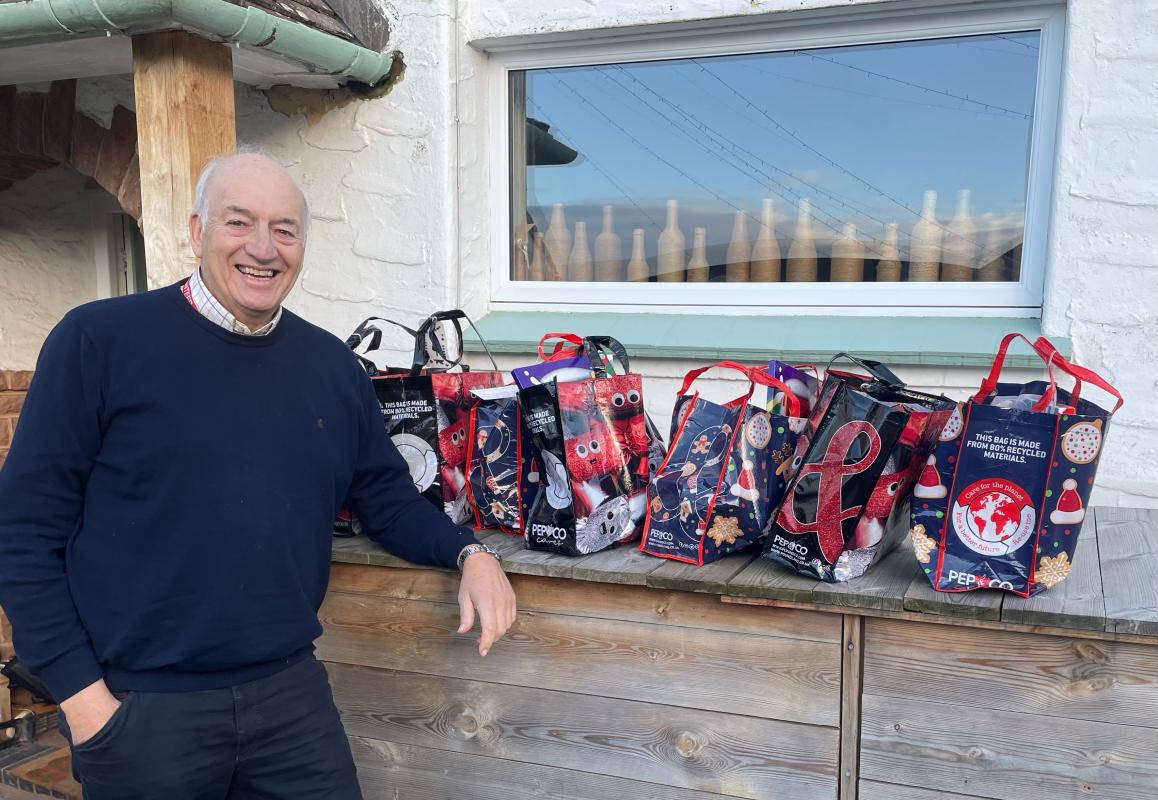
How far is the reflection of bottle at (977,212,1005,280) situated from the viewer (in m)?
3.28

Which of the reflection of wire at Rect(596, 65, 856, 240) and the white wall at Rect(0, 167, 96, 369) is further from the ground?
the reflection of wire at Rect(596, 65, 856, 240)

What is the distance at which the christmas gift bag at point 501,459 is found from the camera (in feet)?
6.96

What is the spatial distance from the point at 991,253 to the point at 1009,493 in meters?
1.93

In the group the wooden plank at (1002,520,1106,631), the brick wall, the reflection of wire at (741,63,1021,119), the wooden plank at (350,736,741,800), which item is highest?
the reflection of wire at (741,63,1021,119)

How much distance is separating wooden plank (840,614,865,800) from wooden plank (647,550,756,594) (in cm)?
24

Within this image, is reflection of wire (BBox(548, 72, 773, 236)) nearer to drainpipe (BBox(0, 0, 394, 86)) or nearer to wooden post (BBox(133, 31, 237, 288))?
drainpipe (BBox(0, 0, 394, 86))

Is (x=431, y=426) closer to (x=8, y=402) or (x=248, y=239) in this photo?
(x=248, y=239)

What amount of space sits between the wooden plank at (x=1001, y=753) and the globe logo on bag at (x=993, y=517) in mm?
259

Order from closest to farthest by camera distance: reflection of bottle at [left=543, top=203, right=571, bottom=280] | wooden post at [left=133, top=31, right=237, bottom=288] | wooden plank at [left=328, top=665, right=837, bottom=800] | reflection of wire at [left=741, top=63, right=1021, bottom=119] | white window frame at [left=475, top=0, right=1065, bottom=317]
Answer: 1. wooden plank at [left=328, top=665, right=837, bottom=800]
2. wooden post at [left=133, top=31, right=237, bottom=288]
3. white window frame at [left=475, top=0, right=1065, bottom=317]
4. reflection of wire at [left=741, top=63, right=1021, bottom=119]
5. reflection of bottle at [left=543, top=203, right=571, bottom=280]

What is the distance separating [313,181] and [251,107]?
1.33ft

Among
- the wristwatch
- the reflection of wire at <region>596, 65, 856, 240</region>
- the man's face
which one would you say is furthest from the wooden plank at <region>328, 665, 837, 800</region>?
the reflection of wire at <region>596, 65, 856, 240</region>

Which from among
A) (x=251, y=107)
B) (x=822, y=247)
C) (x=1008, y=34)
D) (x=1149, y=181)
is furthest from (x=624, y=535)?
(x=251, y=107)

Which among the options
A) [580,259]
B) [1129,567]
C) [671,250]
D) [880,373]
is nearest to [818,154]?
[671,250]

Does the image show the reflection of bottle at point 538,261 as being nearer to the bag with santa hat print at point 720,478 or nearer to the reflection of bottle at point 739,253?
the reflection of bottle at point 739,253
